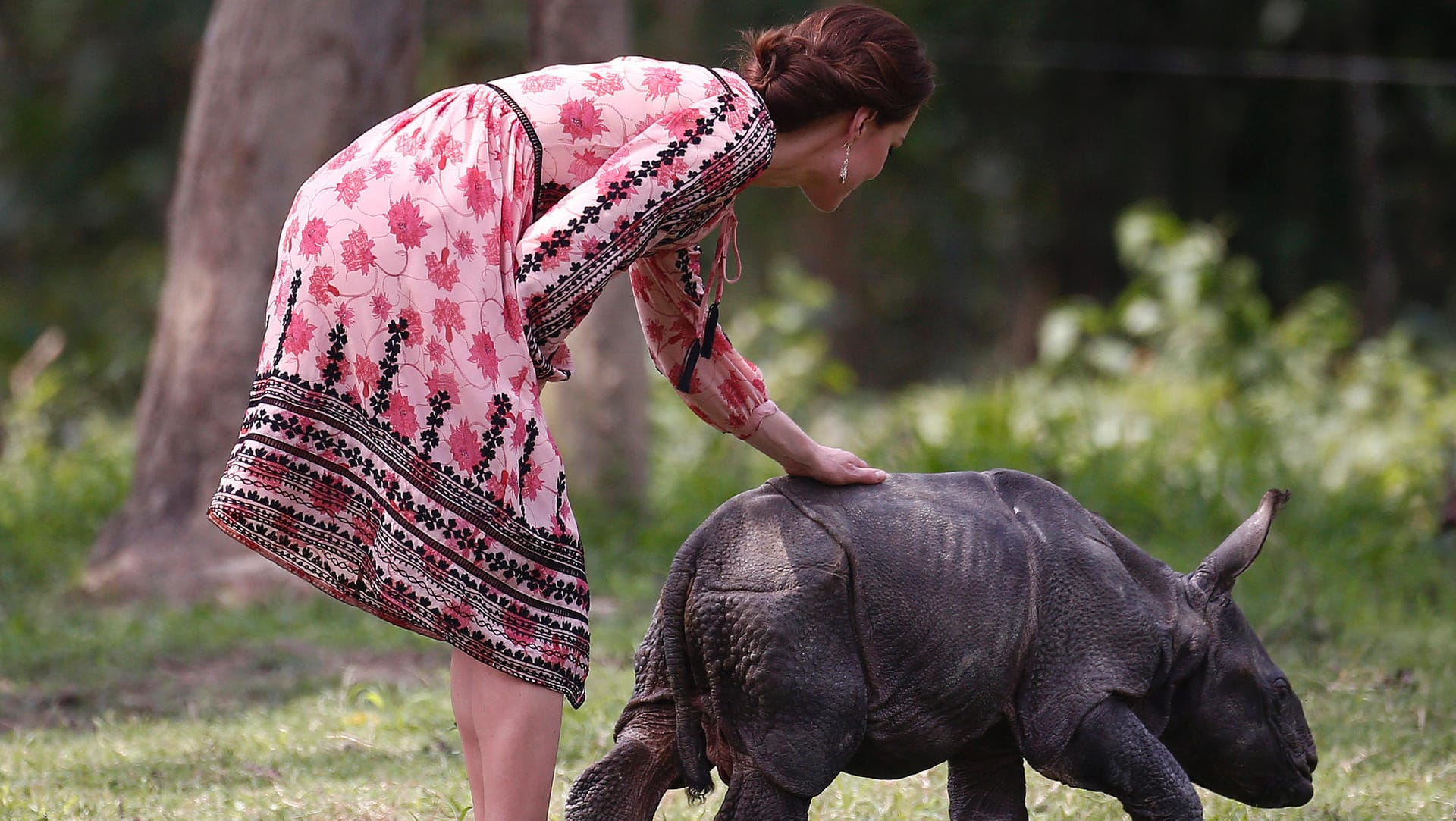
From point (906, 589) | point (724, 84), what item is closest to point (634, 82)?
point (724, 84)

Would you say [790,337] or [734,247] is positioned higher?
[734,247]

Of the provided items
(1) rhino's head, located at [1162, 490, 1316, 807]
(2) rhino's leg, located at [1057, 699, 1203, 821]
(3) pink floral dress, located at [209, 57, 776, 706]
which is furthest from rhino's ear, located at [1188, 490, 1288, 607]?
(3) pink floral dress, located at [209, 57, 776, 706]

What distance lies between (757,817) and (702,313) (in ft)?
3.44

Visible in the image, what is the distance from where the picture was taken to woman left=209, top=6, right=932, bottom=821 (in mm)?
2908

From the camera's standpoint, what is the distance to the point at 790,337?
11.6 meters

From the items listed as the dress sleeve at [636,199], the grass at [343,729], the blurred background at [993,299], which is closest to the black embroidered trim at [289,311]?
the dress sleeve at [636,199]

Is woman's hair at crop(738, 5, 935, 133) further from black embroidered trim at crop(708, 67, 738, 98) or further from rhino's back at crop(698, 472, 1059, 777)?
rhino's back at crop(698, 472, 1059, 777)

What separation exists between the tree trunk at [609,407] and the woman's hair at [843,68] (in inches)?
211

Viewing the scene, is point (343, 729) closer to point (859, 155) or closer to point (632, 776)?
point (632, 776)

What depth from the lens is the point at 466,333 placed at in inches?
115

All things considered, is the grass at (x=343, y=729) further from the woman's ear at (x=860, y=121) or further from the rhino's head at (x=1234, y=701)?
the woman's ear at (x=860, y=121)

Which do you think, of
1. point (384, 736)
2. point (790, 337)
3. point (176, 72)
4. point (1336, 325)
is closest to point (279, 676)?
point (384, 736)

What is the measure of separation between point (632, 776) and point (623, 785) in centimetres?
3

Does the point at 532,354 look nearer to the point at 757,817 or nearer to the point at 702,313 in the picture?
the point at 702,313
